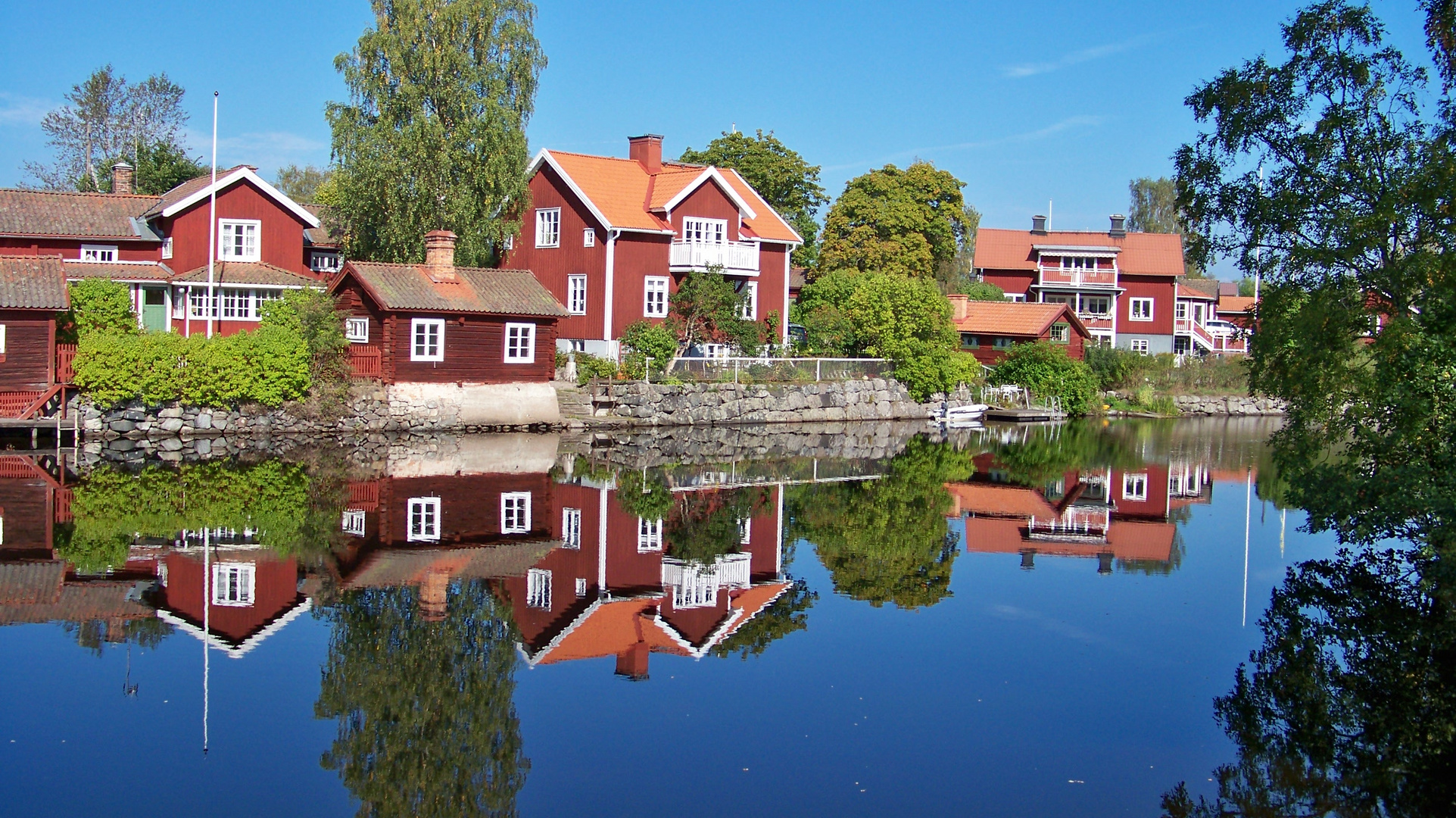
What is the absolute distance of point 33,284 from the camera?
2980 centimetres

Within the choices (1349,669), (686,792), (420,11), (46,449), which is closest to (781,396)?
(420,11)

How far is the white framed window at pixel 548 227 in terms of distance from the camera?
1705 inches

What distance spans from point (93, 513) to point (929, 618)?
13.2 m

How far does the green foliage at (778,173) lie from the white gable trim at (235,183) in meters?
24.3

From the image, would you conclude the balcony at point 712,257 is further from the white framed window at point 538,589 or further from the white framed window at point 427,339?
the white framed window at point 538,589

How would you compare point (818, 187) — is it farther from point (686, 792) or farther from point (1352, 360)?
point (686, 792)

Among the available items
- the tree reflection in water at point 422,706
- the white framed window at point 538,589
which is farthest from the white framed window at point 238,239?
the tree reflection in water at point 422,706

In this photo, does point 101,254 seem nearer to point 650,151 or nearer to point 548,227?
point 548,227

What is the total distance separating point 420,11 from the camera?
39.1 m

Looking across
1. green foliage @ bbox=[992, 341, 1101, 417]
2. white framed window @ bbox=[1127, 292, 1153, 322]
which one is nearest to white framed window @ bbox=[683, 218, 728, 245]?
green foliage @ bbox=[992, 341, 1101, 417]

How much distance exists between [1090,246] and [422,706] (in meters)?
56.0

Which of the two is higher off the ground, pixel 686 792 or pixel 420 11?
pixel 420 11

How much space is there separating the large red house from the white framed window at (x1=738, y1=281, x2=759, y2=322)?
4 centimetres

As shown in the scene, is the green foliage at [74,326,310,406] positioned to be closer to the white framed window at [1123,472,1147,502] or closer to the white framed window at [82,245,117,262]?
the white framed window at [82,245,117,262]
